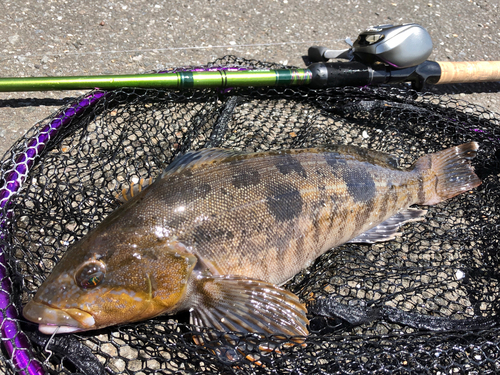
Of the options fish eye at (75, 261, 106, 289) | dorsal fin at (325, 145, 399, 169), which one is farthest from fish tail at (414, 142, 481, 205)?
fish eye at (75, 261, 106, 289)

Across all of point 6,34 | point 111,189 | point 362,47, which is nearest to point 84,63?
point 6,34

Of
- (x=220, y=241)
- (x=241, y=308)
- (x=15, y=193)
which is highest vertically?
(x=15, y=193)

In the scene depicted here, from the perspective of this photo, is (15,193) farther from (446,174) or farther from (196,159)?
(446,174)

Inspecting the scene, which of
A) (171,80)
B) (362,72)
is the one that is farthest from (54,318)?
(362,72)

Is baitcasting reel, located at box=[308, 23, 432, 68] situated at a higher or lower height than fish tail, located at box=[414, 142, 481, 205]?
higher

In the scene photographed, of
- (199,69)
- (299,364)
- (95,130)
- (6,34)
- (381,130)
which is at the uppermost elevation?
(6,34)

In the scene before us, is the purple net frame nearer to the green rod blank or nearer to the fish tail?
the green rod blank

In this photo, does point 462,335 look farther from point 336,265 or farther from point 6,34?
point 6,34

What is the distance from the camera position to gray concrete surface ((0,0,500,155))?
13.3ft

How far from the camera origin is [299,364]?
230 cm

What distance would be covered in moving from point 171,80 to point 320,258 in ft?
6.70

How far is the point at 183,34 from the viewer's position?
4828 millimetres

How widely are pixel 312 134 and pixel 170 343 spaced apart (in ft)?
7.65

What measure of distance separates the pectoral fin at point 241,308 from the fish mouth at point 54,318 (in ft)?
2.05
